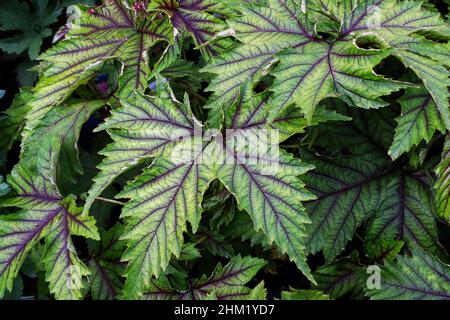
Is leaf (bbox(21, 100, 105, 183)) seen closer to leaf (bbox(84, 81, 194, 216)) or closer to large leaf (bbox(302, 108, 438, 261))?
leaf (bbox(84, 81, 194, 216))

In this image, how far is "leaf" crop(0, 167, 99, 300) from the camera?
51.8 inches

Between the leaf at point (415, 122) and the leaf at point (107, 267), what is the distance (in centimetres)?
80

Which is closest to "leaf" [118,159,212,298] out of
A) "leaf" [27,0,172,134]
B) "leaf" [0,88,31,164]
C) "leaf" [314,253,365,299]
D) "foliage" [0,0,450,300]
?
"foliage" [0,0,450,300]

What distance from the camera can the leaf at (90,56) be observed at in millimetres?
1370

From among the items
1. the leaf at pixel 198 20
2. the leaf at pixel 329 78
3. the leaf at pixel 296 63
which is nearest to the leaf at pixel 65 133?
the leaf at pixel 198 20

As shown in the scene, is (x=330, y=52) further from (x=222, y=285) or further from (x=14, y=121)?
(x=14, y=121)

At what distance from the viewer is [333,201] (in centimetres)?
149

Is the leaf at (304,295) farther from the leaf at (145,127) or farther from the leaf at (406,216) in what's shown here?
the leaf at (145,127)

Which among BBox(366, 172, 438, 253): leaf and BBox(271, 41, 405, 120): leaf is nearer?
BBox(271, 41, 405, 120): leaf

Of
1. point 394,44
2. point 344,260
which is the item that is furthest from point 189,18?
point 344,260

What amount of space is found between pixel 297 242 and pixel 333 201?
349 mm

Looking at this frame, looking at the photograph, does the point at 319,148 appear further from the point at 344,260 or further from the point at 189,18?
the point at 189,18

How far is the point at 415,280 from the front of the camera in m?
1.31

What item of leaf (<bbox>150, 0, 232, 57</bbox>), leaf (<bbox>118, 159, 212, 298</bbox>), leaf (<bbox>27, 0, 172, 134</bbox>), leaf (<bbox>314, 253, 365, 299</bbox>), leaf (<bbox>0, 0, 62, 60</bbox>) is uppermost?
leaf (<bbox>150, 0, 232, 57</bbox>)
